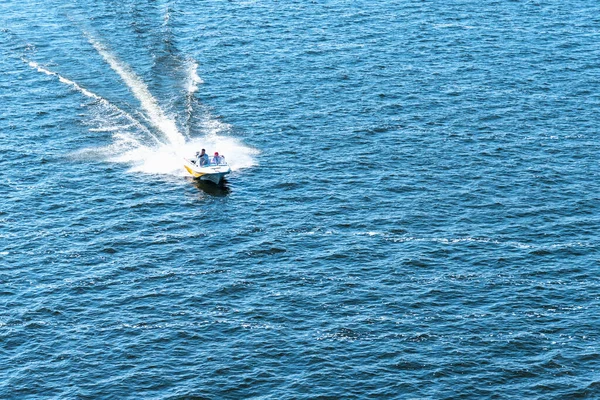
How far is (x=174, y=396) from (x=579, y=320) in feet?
123

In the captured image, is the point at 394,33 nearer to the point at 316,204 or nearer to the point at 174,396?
the point at 316,204

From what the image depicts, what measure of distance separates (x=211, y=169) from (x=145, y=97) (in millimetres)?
27885

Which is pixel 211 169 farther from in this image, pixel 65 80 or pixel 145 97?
pixel 65 80

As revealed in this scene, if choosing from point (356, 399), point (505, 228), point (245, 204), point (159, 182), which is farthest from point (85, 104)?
point (356, 399)

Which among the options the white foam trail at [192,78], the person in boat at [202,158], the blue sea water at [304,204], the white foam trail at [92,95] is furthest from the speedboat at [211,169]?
the white foam trail at [192,78]

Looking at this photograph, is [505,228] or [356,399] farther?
[505,228]

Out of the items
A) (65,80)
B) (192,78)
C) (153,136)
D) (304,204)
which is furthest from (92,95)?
(304,204)

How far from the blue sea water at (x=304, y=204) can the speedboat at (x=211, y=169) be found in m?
1.86

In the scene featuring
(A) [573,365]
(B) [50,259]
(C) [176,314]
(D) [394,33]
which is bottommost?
(A) [573,365]

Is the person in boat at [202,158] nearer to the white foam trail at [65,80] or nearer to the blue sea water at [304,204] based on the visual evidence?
the blue sea water at [304,204]

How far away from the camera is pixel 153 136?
13538 centimetres

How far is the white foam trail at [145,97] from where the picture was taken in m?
136

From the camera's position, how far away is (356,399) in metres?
86.2

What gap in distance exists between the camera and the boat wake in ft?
425
